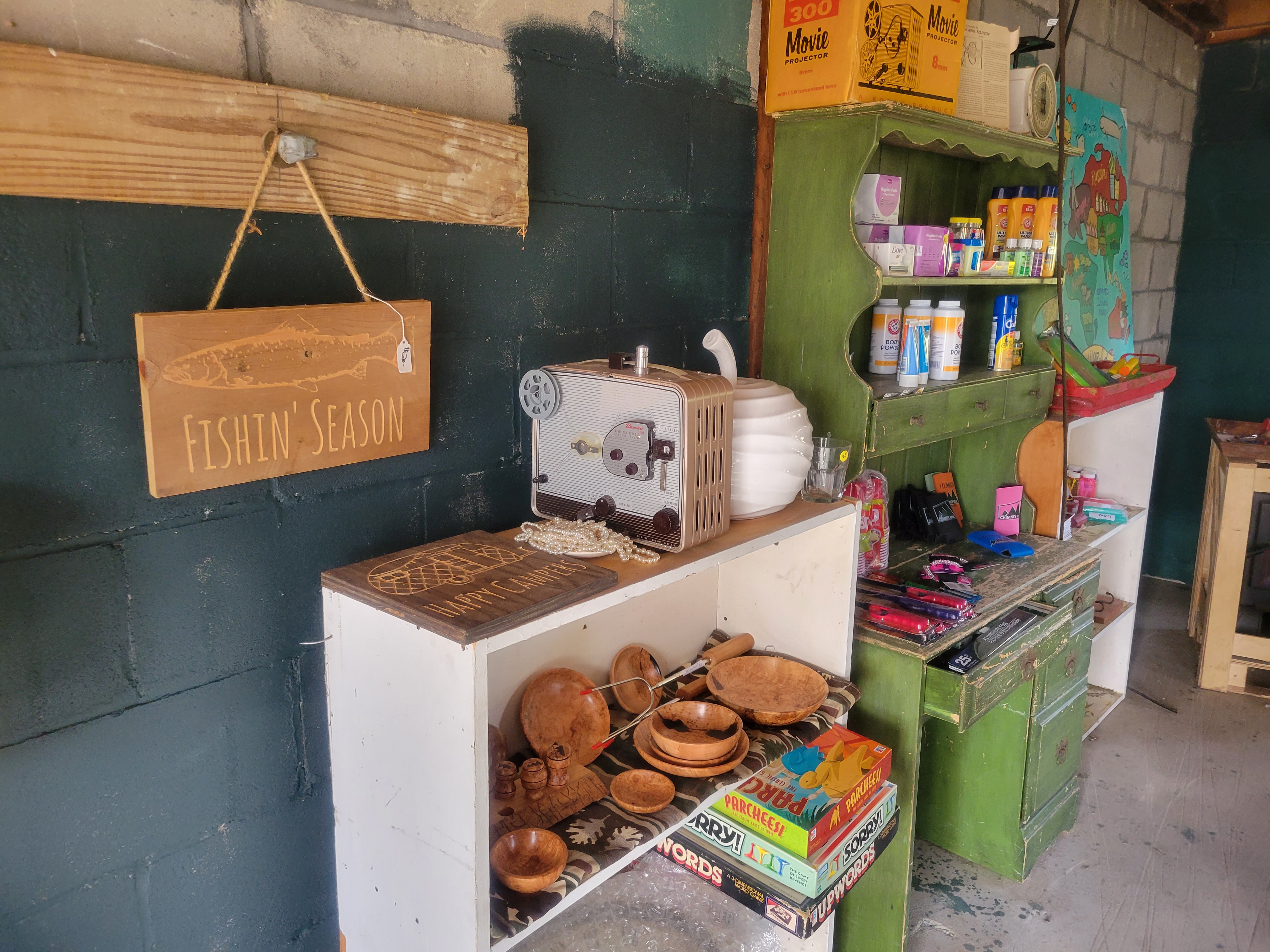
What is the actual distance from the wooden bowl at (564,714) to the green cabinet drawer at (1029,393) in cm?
139

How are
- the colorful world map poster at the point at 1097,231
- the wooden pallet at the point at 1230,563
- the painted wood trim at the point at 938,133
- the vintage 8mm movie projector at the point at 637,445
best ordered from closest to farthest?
the vintage 8mm movie projector at the point at 637,445 → the painted wood trim at the point at 938,133 → the colorful world map poster at the point at 1097,231 → the wooden pallet at the point at 1230,563

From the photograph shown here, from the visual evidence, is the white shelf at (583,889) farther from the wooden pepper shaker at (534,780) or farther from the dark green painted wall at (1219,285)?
the dark green painted wall at (1219,285)

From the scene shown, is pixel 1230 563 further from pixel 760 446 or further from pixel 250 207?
pixel 250 207

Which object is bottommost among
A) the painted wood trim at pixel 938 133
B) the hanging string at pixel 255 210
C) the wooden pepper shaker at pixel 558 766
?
the wooden pepper shaker at pixel 558 766

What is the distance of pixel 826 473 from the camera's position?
70.1 inches

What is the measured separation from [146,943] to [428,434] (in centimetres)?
79

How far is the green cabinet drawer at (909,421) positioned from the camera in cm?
192

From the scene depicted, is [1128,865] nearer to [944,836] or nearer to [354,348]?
[944,836]

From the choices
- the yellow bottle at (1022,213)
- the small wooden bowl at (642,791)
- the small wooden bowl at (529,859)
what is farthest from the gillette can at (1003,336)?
the small wooden bowl at (529,859)

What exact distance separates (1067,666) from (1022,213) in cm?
119

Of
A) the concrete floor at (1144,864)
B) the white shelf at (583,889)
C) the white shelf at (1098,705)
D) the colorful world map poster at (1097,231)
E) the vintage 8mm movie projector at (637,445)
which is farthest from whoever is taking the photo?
the white shelf at (1098,705)

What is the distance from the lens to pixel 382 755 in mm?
1238

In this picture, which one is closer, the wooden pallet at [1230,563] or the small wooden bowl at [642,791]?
the small wooden bowl at [642,791]

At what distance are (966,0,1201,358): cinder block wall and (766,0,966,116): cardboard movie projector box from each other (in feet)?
3.57
